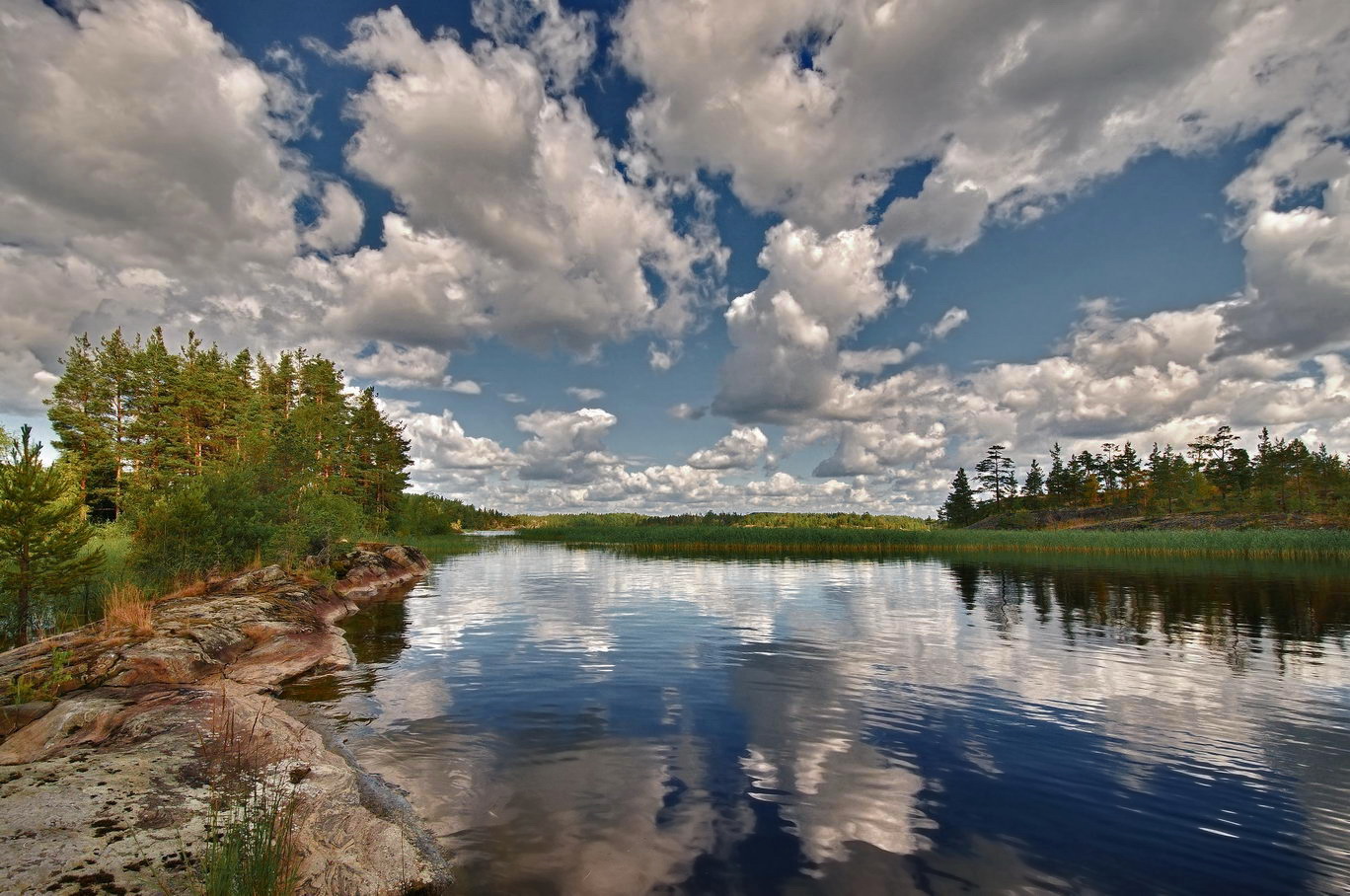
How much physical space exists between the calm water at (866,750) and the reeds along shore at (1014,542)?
176 ft

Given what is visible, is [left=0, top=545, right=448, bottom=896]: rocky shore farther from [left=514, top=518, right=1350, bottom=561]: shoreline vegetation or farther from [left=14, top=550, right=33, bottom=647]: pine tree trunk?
[left=514, top=518, right=1350, bottom=561]: shoreline vegetation

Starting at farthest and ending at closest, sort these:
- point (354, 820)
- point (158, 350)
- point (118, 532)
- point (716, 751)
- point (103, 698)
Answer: point (158, 350)
point (118, 532)
point (716, 751)
point (103, 698)
point (354, 820)

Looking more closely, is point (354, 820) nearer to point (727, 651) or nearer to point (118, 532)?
point (727, 651)

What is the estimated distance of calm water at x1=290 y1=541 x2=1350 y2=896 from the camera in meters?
8.05

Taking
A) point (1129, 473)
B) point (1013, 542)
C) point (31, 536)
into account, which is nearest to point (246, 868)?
point (31, 536)

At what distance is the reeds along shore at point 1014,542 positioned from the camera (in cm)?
6444

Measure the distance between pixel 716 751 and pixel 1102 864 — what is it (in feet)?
21.4

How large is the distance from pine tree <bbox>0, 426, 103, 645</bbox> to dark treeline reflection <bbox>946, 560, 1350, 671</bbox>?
1362 inches

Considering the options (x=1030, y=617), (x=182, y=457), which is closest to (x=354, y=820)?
(x=1030, y=617)

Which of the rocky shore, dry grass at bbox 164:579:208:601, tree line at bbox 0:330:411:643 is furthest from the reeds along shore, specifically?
the rocky shore

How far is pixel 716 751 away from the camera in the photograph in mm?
12031

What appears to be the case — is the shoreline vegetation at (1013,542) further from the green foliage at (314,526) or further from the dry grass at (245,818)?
the dry grass at (245,818)

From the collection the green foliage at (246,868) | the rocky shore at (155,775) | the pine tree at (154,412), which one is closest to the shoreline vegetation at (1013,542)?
the pine tree at (154,412)

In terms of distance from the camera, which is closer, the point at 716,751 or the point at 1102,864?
the point at 1102,864
